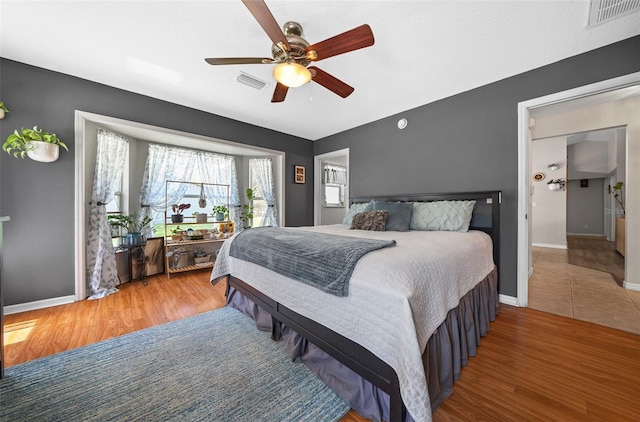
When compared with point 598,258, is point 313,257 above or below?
above

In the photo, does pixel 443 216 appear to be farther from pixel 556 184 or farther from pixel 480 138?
pixel 556 184

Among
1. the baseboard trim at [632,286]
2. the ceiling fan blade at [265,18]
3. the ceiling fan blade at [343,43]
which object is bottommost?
the baseboard trim at [632,286]

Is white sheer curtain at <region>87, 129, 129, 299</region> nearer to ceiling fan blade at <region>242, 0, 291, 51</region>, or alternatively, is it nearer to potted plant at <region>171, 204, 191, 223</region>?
potted plant at <region>171, 204, 191, 223</region>

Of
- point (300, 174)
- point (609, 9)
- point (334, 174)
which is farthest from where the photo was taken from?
point (334, 174)

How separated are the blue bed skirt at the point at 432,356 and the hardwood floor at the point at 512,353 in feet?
0.26

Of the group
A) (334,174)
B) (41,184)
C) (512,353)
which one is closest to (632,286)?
(512,353)

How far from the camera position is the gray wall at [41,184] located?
2361 millimetres

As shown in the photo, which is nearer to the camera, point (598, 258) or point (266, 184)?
point (598, 258)

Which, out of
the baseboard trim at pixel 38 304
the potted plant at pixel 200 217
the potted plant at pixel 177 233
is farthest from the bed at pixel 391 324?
the potted plant at pixel 200 217

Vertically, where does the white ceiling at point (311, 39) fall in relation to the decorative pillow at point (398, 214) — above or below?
above

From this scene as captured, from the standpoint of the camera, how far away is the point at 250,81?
2.70 metres

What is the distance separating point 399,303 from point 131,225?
424 centimetres

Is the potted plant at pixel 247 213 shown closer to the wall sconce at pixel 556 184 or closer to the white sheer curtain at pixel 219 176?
the white sheer curtain at pixel 219 176

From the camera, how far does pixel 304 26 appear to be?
186cm
